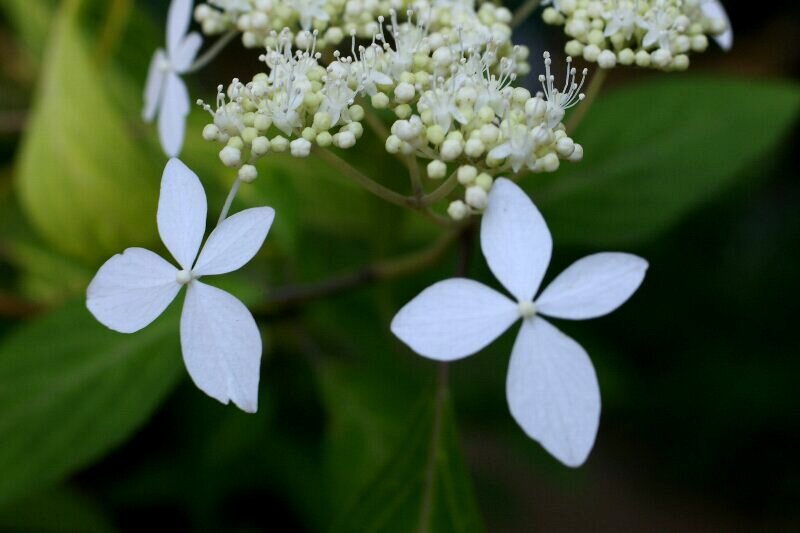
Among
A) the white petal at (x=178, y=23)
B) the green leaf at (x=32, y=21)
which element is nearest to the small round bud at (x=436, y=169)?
the white petal at (x=178, y=23)

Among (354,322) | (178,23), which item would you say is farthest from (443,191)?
(354,322)

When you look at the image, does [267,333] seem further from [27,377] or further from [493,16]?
[493,16]

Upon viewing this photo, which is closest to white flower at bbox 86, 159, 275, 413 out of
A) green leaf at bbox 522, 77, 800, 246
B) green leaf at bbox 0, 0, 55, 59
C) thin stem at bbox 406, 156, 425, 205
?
thin stem at bbox 406, 156, 425, 205

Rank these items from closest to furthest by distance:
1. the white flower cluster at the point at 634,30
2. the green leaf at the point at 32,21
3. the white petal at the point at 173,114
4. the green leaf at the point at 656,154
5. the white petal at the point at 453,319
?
the white petal at the point at 453,319, the white flower cluster at the point at 634,30, the white petal at the point at 173,114, the green leaf at the point at 656,154, the green leaf at the point at 32,21

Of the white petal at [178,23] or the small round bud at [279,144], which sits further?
the white petal at [178,23]

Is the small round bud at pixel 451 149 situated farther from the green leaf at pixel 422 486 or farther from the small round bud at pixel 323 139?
the green leaf at pixel 422 486

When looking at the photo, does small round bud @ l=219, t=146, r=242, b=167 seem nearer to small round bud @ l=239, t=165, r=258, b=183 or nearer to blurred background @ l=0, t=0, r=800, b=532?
small round bud @ l=239, t=165, r=258, b=183

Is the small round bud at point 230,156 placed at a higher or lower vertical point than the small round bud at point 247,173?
higher
